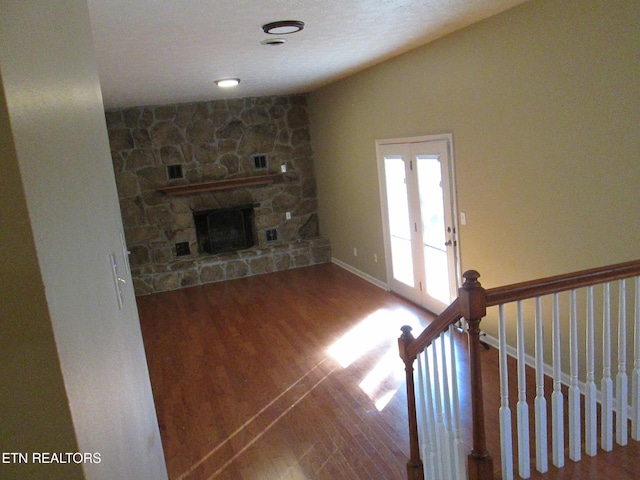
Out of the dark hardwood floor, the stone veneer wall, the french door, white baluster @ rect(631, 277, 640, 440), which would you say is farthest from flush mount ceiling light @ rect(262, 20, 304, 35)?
the stone veneer wall

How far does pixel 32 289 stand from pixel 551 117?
3.41m

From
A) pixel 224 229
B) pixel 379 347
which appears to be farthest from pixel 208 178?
pixel 379 347

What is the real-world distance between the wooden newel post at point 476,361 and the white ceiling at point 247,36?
5.78 feet

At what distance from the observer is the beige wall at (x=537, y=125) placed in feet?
9.58

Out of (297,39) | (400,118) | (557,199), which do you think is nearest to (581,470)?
(557,199)

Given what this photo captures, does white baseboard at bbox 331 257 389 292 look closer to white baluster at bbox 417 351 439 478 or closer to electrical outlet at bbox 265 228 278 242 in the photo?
electrical outlet at bbox 265 228 278 242

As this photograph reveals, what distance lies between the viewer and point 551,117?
3381 millimetres

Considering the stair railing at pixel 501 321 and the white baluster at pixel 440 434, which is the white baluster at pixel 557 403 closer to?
the stair railing at pixel 501 321

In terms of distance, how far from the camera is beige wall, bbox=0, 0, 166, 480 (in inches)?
26.9

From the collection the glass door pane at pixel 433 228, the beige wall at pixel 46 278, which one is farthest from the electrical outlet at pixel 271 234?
the beige wall at pixel 46 278

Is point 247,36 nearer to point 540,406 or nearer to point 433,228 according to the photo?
point 433,228

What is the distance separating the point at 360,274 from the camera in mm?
7109

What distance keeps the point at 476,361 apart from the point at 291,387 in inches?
94.8

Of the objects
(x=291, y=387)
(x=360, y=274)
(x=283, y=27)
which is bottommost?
(x=291, y=387)
